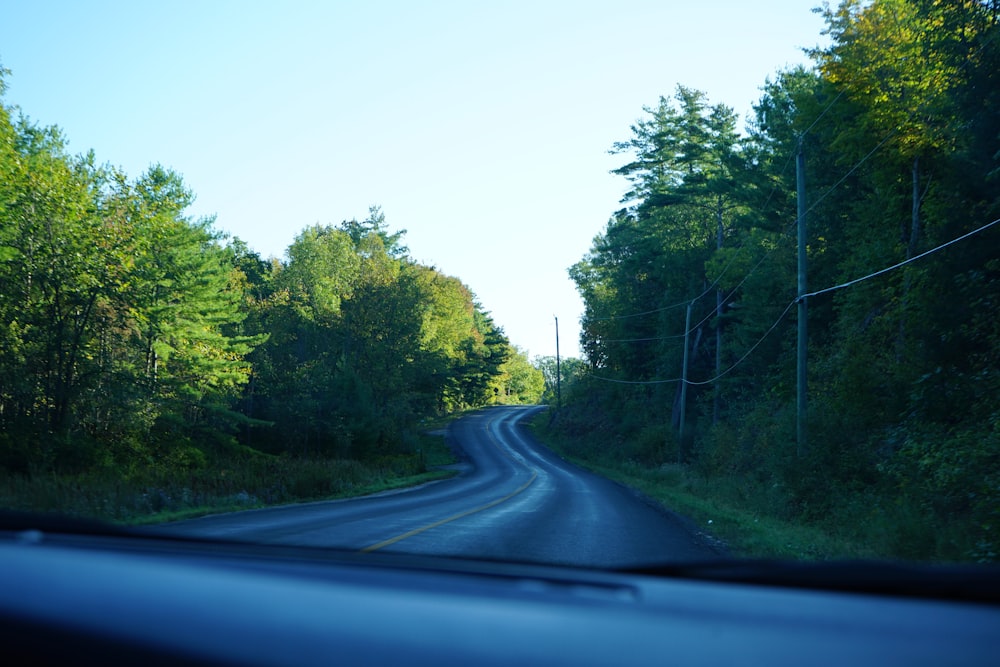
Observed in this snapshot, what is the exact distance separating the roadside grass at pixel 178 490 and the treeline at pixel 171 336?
7.10 feet

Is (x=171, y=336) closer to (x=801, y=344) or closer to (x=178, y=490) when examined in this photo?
(x=178, y=490)

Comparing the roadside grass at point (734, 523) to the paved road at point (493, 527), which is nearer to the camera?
the paved road at point (493, 527)

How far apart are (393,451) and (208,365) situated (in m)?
13.8

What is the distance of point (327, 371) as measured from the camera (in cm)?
4806

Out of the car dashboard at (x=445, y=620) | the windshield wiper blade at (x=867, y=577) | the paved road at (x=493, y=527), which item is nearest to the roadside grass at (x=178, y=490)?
the paved road at (x=493, y=527)

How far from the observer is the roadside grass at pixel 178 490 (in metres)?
14.8

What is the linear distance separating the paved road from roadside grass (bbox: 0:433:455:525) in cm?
159

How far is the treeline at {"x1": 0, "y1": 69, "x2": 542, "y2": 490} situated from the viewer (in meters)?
27.1

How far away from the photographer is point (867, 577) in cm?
155

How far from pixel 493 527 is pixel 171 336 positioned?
3270 cm

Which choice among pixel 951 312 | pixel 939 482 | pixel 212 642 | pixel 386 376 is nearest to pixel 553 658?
pixel 212 642

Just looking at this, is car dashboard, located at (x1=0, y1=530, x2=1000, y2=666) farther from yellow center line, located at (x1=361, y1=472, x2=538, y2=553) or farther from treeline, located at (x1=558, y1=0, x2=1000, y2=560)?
treeline, located at (x1=558, y1=0, x2=1000, y2=560)

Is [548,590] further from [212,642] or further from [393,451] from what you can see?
[393,451]

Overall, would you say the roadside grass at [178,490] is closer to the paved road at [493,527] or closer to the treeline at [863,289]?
the paved road at [493,527]
